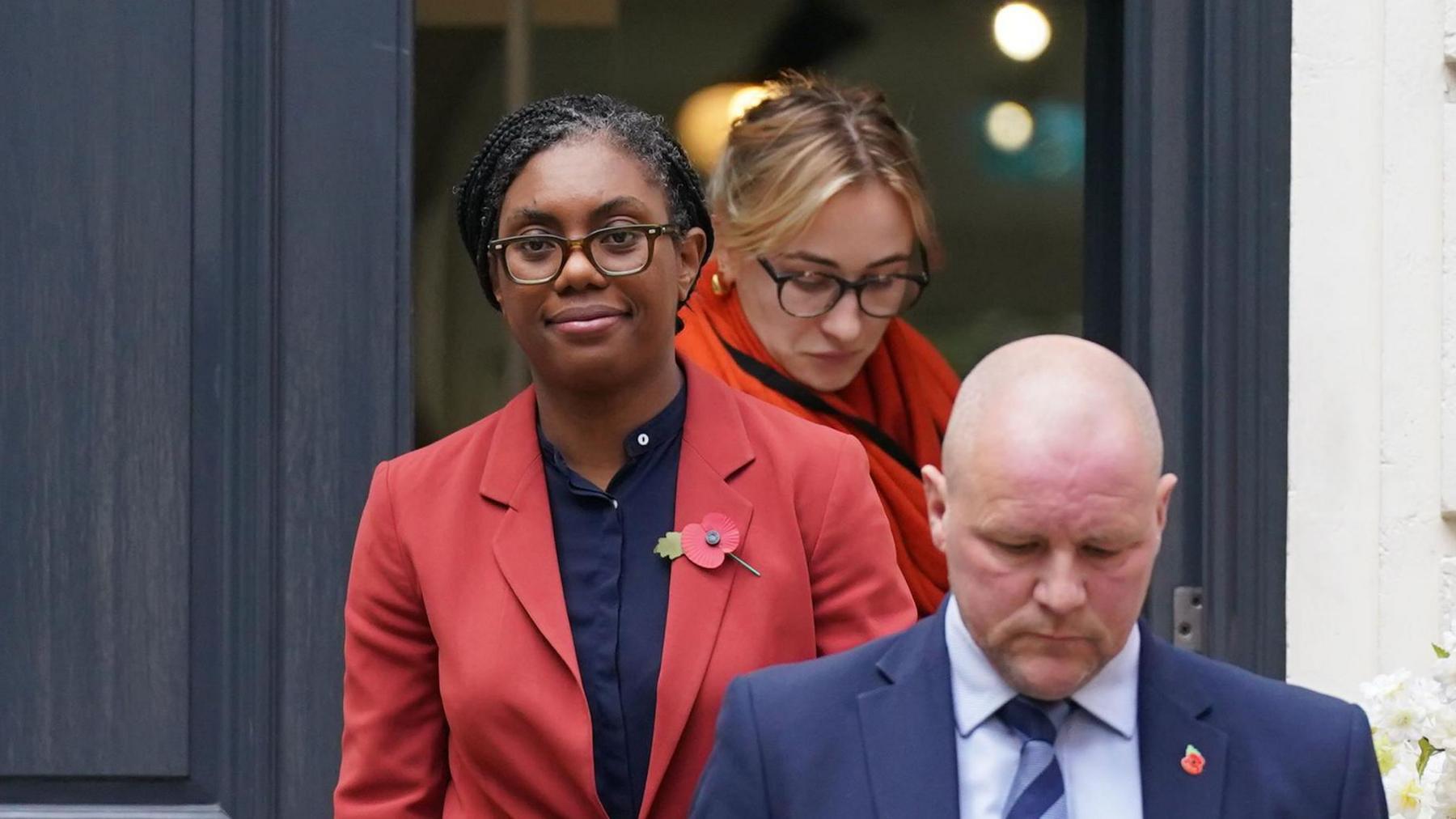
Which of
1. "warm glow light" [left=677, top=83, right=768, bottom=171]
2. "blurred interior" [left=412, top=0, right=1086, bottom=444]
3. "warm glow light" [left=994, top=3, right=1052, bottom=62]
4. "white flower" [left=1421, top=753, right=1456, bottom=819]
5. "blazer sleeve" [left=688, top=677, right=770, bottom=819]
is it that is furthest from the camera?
"warm glow light" [left=994, top=3, right=1052, bottom=62]

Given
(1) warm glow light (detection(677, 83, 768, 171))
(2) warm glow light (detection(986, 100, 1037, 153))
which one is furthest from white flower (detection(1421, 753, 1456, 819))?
(2) warm glow light (detection(986, 100, 1037, 153))

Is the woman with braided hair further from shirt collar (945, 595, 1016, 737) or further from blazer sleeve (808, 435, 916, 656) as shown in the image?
shirt collar (945, 595, 1016, 737)

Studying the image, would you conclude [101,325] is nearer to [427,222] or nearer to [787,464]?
[787,464]

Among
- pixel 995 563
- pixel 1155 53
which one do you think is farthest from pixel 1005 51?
pixel 995 563

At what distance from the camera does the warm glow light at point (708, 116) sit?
612cm

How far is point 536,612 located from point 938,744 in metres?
0.63

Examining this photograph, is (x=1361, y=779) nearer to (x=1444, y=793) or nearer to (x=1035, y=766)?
(x=1035, y=766)

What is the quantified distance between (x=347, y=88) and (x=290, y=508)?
2.21 ft

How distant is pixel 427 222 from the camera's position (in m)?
5.82

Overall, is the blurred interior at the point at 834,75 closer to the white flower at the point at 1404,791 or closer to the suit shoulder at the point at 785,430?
the suit shoulder at the point at 785,430

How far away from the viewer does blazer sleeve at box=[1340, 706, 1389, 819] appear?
5.56ft

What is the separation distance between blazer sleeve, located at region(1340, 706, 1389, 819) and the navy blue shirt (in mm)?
761

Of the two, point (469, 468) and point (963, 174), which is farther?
point (963, 174)

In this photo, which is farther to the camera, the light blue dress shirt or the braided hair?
the braided hair
